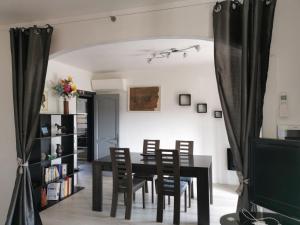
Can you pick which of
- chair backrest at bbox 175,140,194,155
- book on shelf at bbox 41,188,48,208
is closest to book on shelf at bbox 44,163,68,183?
book on shelf at bbox 41,188,48,208

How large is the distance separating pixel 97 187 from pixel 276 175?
9.58ft

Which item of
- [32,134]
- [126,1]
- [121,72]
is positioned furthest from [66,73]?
[126,1]

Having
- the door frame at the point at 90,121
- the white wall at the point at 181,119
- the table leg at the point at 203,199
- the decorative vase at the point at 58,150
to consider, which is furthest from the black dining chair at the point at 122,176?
the door frame at the point at 90,121

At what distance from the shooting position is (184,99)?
5559mm

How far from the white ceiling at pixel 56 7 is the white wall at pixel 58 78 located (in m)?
1.82

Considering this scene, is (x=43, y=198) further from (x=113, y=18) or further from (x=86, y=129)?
(x=113, y=18)

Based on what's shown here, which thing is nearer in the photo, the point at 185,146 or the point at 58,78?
the point at 185,146

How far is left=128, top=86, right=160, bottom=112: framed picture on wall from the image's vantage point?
5750 mm

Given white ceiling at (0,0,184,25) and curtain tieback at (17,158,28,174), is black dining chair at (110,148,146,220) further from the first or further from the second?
white ceiling at (0,0,184,25)

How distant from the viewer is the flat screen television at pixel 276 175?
1.41 m

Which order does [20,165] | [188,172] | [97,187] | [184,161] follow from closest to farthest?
[20,165] → [188,172] → [184,161] → [97,187]

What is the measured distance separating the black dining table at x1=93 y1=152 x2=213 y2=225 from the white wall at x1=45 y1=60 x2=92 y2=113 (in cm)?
164

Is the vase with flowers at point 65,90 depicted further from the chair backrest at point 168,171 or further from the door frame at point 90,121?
the chair backrest at point 168,171

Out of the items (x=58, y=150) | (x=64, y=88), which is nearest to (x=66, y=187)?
(x=58, y=150)
